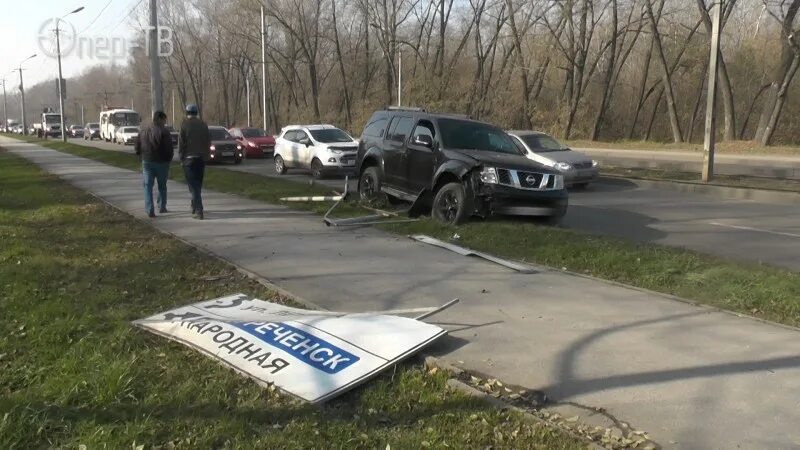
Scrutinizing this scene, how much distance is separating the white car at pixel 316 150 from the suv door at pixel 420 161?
8464mm

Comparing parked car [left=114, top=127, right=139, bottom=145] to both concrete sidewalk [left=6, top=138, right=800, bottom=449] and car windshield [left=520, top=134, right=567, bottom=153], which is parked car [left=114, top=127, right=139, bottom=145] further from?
concrete sidewalk [left=6, top=138, right=800, bottom=449]

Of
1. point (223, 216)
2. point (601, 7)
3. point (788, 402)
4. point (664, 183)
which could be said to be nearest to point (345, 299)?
point (788, 402)

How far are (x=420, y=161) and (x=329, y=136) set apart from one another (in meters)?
10.9

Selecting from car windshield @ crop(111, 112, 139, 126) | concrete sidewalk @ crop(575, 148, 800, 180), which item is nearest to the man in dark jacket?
concrete sidewalk @ crop(575, 148, 800, 180)

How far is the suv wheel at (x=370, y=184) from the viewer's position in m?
12.7

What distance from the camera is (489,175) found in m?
10.2

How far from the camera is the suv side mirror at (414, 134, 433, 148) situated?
36.7ft

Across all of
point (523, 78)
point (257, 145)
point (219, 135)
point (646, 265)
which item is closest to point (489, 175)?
point (646, 265)

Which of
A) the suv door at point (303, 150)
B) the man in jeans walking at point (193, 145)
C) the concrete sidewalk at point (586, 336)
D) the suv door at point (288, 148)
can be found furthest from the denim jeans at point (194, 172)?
the suv door at point (288, 148)

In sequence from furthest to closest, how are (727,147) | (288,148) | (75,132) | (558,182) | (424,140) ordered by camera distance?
1. (75,132)
2. (727,147)
3. (288,148)
4. (424,140)
5. (558,182)

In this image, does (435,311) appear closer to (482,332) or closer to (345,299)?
(482,332)

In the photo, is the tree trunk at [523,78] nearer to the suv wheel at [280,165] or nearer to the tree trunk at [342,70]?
the tree trunk at [342,70]

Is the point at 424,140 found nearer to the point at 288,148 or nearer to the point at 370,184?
the point at 370,184

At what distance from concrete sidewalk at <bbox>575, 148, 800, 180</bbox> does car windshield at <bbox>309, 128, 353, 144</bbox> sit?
10928mm
